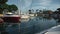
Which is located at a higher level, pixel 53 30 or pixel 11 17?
pixel 11 17

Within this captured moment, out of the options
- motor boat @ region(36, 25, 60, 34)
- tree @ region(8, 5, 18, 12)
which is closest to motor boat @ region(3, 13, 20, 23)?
tree @ region(8, 5, 18, 12)

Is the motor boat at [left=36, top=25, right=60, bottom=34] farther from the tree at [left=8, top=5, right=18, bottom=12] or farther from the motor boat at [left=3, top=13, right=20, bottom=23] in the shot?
the tree at [left=8, top=5, right=18, bottom=12]

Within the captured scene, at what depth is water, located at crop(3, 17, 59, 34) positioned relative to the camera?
4664 mm

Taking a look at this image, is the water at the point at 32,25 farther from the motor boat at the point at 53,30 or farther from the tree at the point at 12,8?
the tree at the point at 12,8

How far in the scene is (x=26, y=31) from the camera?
185 inches

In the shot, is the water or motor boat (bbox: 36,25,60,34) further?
the water

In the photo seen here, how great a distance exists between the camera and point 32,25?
4695 millimetres

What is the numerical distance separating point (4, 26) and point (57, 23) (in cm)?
112

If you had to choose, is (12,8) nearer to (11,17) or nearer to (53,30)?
(11,17)

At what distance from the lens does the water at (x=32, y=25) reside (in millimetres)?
4664

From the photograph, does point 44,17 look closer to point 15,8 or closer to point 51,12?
point 51,12

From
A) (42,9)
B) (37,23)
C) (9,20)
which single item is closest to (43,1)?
(42,9)

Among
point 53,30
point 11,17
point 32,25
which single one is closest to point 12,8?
point 11,17

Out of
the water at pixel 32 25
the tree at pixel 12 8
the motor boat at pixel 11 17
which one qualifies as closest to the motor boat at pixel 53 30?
the water at pixel 32 25
